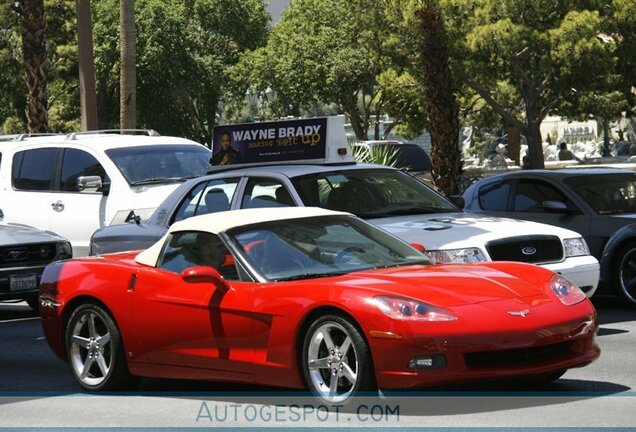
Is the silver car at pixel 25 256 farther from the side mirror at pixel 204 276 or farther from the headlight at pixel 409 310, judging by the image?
the headlight at pixel 409 310

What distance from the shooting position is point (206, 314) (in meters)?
8.67

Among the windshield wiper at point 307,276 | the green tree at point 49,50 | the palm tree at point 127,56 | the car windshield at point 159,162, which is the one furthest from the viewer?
the green tree at point 49,50

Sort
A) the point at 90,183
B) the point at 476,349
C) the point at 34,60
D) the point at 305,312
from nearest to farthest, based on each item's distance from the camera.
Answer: the point at 476,349 < the point at 305,312 < the point at 90,183 < the point at 34,60

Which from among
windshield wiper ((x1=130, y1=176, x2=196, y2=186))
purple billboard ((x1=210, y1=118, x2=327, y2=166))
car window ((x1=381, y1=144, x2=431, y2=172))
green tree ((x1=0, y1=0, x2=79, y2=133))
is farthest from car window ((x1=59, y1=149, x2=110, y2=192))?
green tree ((x1=0, y1=0, x2=79, y2=133))

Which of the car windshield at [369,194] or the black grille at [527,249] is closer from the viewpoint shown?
the black grille at [527,249]

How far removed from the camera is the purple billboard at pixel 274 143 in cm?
1341

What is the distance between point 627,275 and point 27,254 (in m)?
6.63

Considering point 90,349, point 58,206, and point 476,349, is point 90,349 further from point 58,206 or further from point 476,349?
point 58,206

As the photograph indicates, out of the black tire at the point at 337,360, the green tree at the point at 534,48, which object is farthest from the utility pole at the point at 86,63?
the black tire at the point at 337,360

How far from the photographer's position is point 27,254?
14836mm

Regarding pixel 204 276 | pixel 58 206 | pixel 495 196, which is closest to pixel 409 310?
pixel 204 276

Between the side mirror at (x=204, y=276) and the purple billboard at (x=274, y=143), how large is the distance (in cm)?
480

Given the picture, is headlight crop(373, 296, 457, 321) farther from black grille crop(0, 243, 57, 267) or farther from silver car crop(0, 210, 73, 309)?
black grille crop(0, 243, 57, 267)

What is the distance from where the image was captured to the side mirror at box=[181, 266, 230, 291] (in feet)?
27.9
